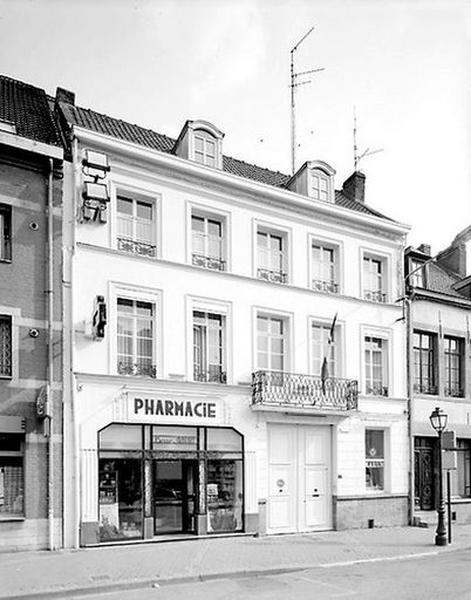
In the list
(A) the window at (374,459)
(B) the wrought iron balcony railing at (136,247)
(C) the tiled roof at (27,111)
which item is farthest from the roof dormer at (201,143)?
(A) the window at (374,459)

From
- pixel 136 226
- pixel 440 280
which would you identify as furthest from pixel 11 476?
→ pixel 440 280

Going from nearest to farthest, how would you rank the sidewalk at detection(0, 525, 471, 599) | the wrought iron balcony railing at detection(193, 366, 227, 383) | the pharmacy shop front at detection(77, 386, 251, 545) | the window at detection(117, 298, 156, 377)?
the sidewalk at detection(0, 525, 471, 599), the pharmacy shop front at detection(77, 386, 251, 545), the window at detection(117, 298, 156, 377), the wrought iron balcony railing at detection(193, 366, 227, 383)

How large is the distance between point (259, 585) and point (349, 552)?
15.2 ft

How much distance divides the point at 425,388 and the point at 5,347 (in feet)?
45.6

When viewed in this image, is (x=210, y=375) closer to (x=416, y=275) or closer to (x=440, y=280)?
(x=416, y=275)

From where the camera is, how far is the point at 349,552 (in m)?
17.2

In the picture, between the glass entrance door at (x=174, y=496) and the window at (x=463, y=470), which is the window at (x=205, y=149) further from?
the window at (x=463, y=470)

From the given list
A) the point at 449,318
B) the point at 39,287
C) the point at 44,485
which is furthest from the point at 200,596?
the point at 449,318

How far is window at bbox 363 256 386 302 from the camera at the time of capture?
925 inches

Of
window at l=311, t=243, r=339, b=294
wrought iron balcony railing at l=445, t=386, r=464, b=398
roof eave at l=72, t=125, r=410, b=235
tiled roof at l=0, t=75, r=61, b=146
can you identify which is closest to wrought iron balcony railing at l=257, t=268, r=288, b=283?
window at l=311, t=243, r=339, b=294

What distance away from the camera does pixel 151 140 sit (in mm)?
21609

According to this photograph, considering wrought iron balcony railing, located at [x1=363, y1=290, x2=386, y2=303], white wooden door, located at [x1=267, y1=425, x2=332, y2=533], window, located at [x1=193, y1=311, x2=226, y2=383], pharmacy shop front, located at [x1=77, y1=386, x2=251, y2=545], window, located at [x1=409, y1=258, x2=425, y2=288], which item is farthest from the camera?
window, located at [x1=409, y1=258, x2=425, y2=288]

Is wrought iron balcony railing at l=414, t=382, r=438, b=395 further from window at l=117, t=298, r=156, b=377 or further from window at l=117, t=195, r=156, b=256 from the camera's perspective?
window at l=117, t=195, r=156, b=256

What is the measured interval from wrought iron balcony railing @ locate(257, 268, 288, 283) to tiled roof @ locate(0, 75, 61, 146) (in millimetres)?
6536
